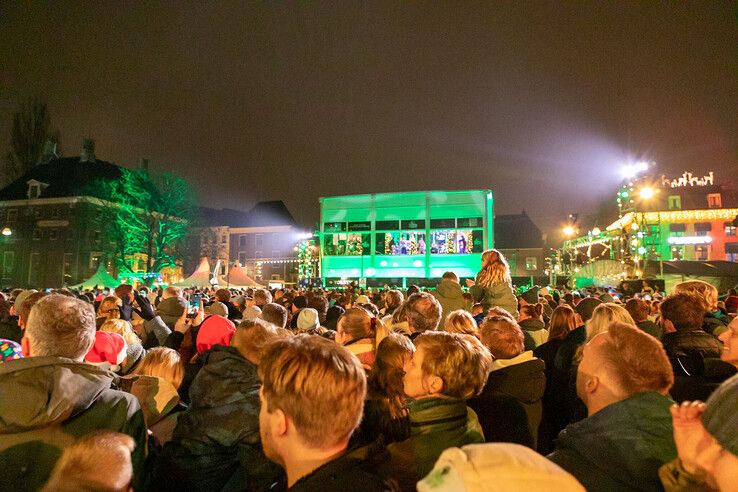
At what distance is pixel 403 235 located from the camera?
30.4m

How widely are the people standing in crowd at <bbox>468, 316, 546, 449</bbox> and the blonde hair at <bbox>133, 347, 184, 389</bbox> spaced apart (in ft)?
7.36

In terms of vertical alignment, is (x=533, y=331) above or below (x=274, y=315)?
below

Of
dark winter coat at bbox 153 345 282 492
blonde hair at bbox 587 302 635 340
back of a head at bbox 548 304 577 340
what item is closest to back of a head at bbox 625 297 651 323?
back of a head at bbox 548 304 577 340

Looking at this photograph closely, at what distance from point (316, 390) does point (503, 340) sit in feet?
7.95

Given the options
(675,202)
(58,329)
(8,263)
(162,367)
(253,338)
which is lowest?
(162,367)

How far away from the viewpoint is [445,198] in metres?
29.6

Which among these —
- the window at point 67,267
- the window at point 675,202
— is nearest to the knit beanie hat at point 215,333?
the window at point 67,267

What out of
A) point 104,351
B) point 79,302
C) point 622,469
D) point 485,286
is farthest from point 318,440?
point 485,286

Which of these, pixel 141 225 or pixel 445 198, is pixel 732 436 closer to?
pixel 445 198

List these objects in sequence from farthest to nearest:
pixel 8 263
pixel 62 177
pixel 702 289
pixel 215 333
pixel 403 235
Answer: pixel 62 177, pixel 8 263, pixel 403 235, pixel 702 289, pixel 215 333

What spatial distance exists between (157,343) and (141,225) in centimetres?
3555

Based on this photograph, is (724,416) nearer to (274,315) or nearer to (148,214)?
(274,315)

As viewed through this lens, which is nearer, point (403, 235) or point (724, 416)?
point (724, 416)

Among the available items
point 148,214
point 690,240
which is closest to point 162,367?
point 148,214
